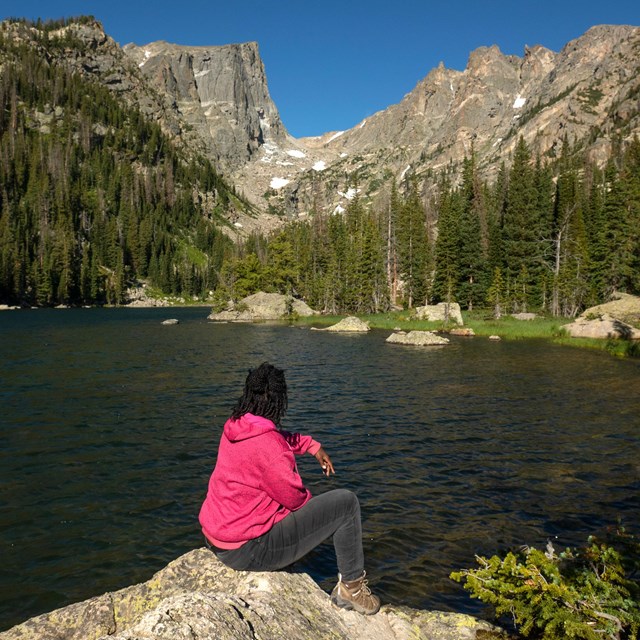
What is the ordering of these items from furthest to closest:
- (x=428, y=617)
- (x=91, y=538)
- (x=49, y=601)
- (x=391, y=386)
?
(x=391, y=386)
(x=91, y=538)
(x=49, y=601)
(x=428, y=617)

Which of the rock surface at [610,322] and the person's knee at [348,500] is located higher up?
the rock surface at [610,322]

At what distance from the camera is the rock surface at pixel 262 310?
81188 mm

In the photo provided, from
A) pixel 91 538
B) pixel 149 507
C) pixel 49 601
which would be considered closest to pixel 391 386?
pixel 149 507

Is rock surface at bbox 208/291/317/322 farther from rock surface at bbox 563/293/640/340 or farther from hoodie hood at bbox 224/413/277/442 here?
hoodie hood at bbox 224/413/277/442

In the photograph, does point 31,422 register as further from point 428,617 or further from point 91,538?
point 428,617

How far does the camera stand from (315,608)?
5137mm

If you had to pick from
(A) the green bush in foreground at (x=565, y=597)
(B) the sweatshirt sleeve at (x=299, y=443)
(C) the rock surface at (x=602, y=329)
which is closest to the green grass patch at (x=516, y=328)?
(C) the rock surface at (x=602, y=329)

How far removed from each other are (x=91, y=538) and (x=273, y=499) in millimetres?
6390

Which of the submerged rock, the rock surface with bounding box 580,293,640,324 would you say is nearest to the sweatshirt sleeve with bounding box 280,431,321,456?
the rock surface with bounding box 580,293,640,324

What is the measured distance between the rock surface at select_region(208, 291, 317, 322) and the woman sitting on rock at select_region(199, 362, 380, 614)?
245 feet

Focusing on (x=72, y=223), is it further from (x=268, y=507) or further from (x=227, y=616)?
(x=227, y=616)

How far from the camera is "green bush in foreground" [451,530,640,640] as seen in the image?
4.45m

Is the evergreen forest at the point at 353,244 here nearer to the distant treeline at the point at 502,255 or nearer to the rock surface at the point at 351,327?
the distant treeline at the point at 502,255

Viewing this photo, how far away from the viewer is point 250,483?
16.5 feet
